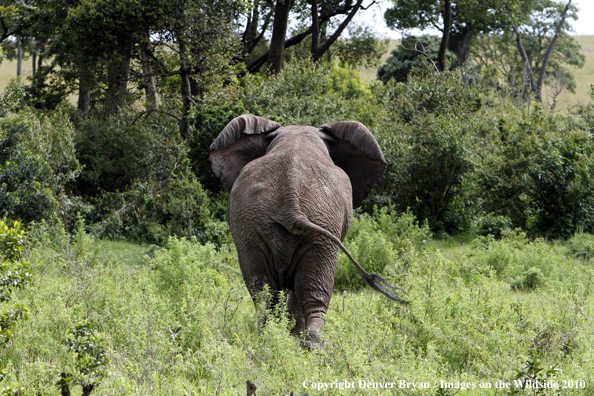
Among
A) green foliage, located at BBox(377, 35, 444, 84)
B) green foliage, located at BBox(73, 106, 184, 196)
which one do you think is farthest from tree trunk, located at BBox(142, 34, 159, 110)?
green foliage, located at BBox(377, 35, 444, 84)

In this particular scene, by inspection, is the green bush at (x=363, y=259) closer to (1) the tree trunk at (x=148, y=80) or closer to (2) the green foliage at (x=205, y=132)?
(2) the green foliage at (x=205, y=132)

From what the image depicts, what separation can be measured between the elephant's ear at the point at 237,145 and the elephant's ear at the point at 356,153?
64 centimetres

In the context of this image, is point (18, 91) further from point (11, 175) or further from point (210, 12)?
point (210, 12)

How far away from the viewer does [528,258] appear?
925 cm

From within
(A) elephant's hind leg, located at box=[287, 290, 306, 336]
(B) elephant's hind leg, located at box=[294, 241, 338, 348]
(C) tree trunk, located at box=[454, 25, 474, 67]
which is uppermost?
(C) tree trunk, located at box=[454, 25, 474, 67]

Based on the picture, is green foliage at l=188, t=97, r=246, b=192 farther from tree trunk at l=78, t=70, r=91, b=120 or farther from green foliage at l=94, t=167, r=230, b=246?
tree trunk at l=78, t=70, r=91, b=120

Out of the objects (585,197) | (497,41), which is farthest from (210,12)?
(497,41)

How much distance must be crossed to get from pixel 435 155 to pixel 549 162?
2.56 metres

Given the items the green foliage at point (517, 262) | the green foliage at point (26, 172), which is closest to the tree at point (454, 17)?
the green foliage at point (517, 262)

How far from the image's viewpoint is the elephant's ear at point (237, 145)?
5.59 metres

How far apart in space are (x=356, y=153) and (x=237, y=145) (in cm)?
119

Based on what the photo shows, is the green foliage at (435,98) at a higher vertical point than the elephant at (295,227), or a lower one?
higher

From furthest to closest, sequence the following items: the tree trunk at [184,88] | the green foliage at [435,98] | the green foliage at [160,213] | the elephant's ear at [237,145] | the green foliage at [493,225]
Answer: the green foliage at [435,98] → the tree trunk at [184,88] → the green foliage at [493,225] → the green foliage at [160,213] → the elephant's ear at [237,145]

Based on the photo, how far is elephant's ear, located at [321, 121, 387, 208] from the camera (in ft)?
18.5
